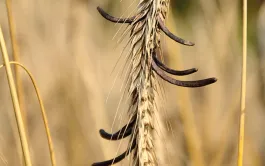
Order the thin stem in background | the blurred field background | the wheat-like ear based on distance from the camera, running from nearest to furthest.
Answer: the wheat-like ear
the thin stem in background
the blurred field background

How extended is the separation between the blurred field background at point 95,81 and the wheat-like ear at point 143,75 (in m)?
0.44

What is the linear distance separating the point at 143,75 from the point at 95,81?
478 mm

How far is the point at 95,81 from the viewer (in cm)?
75

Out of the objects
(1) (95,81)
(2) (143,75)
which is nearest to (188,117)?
(1) (95,81)

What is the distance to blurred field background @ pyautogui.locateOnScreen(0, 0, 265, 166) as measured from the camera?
2.48ft

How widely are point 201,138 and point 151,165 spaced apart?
52 centimetres

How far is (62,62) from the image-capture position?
2.61 feet

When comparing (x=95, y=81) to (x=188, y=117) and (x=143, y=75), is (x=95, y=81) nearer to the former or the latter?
(x=188, y=117)

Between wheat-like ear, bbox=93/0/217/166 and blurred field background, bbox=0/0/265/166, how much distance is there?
44 cm

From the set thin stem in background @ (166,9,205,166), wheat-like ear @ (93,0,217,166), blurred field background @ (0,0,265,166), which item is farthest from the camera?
blurred field background @ (0,0,265,166)

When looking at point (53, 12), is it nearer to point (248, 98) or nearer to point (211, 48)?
point (211, 48)

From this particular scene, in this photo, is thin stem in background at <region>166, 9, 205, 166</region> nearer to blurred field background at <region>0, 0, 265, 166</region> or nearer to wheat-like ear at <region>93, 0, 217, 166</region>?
blurred field background at <region>0, 0, 265, 166</region>

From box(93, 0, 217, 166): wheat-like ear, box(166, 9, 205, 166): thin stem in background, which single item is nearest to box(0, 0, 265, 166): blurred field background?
box(166, 9, 205, 166): thin stem in background

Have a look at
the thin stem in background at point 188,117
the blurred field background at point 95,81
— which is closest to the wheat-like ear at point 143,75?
the thin stem in background at point 188,117
